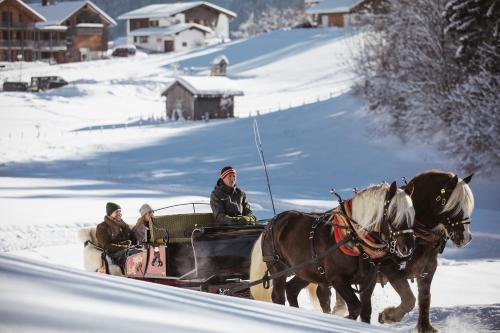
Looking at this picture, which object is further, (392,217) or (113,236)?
(113,236)

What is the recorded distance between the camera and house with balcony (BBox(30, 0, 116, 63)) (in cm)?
7800

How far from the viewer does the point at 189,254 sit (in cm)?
1008

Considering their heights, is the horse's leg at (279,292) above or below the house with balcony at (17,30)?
below

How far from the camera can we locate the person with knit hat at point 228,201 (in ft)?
32.4

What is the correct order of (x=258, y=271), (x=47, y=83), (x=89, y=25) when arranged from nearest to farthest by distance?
(x=258, y=271), (x=47, y=83), (x=89, y=25)

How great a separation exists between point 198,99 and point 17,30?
37638 mm

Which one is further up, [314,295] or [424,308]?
[424,308]

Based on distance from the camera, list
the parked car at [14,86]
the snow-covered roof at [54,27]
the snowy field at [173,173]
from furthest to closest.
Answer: the snow-covered roof at [54,27] → the parked car at [14,86] → the snowy field at [173,173]

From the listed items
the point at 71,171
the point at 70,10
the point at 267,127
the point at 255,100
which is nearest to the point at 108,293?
the point at 71,171

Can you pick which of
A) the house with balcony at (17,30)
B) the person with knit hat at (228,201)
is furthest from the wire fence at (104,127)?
the house with balcony at (17,30)

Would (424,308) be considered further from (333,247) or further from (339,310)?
(333,247)

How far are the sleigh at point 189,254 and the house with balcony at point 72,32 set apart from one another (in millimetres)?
70602

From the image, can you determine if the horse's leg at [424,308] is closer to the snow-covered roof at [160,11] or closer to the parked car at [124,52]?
the parked car at [124,52]

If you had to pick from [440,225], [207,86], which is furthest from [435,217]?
[207,86]
